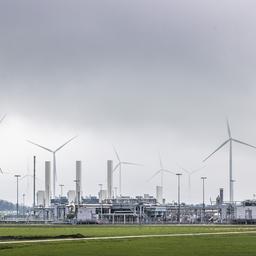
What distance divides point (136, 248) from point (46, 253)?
9.65 metres

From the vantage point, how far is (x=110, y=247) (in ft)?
218

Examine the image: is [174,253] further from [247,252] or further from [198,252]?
[247,252]

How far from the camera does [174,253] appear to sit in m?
57.8

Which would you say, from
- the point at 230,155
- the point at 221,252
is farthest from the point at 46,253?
the point at 230,155

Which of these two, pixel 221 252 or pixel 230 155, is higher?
pixel 230 155

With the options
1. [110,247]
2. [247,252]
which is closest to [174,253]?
[247,252]

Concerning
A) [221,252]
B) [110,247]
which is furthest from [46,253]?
[221,252]

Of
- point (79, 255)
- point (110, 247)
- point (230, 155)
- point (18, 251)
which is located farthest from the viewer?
point (230, 155)

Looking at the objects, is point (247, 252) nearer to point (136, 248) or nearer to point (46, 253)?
point (136, 248)

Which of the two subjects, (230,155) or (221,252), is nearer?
(221,252)

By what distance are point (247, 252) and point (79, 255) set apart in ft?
44.8

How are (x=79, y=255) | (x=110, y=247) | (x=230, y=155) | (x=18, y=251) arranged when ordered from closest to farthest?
(x=79, y=255)
(x=18, y=251)
(x=110, y=247)
(x=230, y=155)

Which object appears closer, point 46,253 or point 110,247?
point 46,253

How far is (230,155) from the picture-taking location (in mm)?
197000
